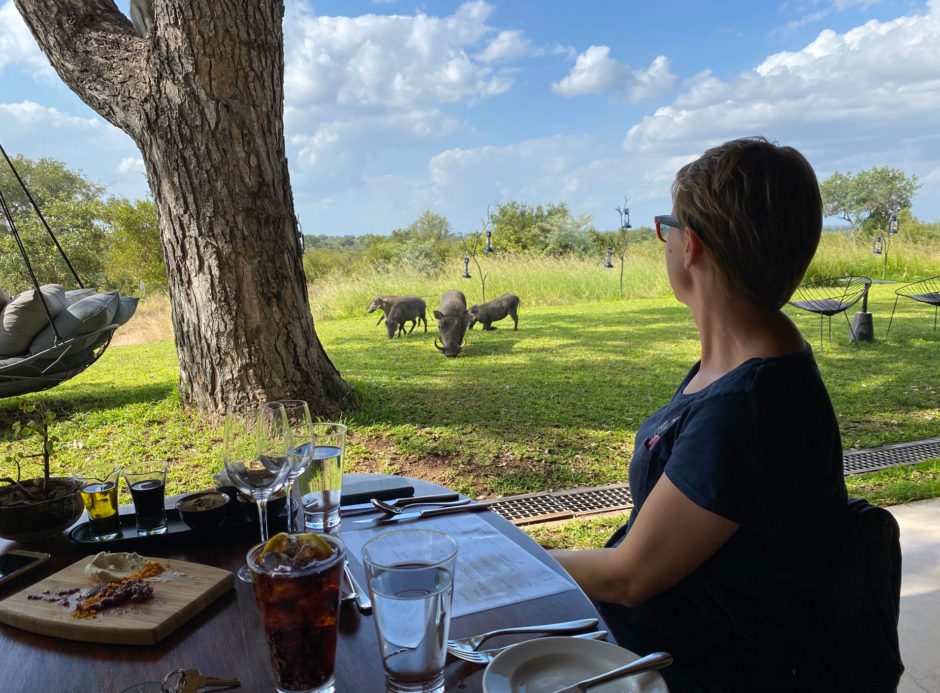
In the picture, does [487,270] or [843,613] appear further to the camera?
[487,270]

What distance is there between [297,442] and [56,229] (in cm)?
2253

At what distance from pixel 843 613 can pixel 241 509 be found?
3.17 feet

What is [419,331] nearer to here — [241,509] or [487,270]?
[487,270]

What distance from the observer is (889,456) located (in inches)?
151

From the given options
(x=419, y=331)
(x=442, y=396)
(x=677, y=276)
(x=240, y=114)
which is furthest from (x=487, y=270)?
(x=677, y=276)

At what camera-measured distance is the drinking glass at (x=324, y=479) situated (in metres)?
1.07

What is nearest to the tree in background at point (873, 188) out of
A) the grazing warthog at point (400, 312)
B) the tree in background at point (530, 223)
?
the tree in background at point (530, 223)

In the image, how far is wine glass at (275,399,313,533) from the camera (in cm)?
98

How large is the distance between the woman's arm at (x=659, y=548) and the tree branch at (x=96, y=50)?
3.73m

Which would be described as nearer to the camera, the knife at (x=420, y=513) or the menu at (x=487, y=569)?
the menu at (x=487, y=569)

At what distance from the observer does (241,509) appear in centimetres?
113

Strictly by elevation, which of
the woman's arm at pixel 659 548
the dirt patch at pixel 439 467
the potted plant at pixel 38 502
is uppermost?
the potted plant at pixel 38 502

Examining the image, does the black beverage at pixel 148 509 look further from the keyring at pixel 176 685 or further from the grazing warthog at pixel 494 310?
the grazing warthog at pixel 494 310

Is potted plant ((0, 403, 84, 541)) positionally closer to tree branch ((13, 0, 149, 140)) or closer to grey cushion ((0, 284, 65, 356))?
tree branch ((13, 0, 149, 140))
